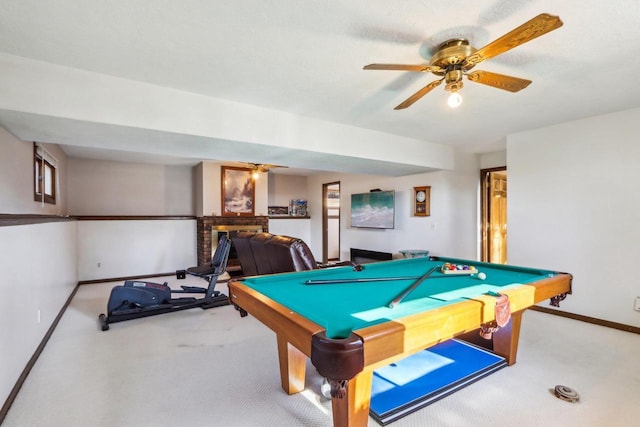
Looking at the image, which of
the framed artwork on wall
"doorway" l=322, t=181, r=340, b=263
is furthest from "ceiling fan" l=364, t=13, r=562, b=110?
"doorway" l=322, t=181, r=340, b=263

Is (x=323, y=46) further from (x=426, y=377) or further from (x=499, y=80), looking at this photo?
(x=426, y=377)

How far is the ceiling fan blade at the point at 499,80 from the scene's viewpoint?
2014mm

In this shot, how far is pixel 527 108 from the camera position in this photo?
10.5 ft

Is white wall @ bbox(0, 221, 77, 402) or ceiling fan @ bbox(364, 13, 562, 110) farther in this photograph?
white wall @ bbox(0, 221, 77, 402)

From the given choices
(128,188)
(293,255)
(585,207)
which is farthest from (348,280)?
(128,188)

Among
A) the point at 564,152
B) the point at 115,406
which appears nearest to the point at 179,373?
the point at 115,406

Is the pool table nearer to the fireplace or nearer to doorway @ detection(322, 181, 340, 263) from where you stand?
the fireplace

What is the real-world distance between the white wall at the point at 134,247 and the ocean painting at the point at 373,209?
3.50m

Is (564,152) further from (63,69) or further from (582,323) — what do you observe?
(63,69)

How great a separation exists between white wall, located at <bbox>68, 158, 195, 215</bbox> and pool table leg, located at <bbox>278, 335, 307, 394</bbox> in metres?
5.50

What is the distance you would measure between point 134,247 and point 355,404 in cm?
593

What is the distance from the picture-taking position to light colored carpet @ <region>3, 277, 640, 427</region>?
1873mm

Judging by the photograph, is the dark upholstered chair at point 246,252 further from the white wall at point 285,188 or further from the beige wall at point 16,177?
the white wall at point 285,188

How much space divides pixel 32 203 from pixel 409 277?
12.8ft
